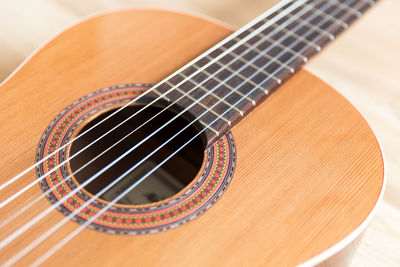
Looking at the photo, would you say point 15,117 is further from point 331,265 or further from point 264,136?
point 331,265

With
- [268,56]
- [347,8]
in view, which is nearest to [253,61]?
[268,56]

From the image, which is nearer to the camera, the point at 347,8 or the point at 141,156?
the point at 141,156

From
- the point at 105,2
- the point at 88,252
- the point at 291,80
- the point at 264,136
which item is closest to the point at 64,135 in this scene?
the point at 88,252

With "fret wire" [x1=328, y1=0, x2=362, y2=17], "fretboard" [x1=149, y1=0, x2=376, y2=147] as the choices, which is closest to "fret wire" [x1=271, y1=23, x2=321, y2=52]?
"fretboard" [x1=149, y1=0, x2=376, y2=147]

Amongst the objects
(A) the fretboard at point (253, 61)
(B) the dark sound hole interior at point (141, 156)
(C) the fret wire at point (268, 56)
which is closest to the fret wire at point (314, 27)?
(A) the fretboard at point (253, 61)

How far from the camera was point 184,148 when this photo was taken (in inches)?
30.3

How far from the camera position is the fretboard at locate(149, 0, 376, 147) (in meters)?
0.76

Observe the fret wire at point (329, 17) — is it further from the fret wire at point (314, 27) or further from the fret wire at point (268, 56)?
the fret wire at point (268, 56)

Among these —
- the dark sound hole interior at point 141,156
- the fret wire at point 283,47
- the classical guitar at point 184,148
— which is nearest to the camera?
the classical guitar at point 184,148

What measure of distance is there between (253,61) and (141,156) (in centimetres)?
27

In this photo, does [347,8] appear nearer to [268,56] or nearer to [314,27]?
[314,27]

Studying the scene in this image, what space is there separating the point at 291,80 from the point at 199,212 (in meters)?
0.35

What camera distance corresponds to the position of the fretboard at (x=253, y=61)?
0.76 metres

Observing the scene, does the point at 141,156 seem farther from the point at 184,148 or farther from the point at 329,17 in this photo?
the point at 329,17
